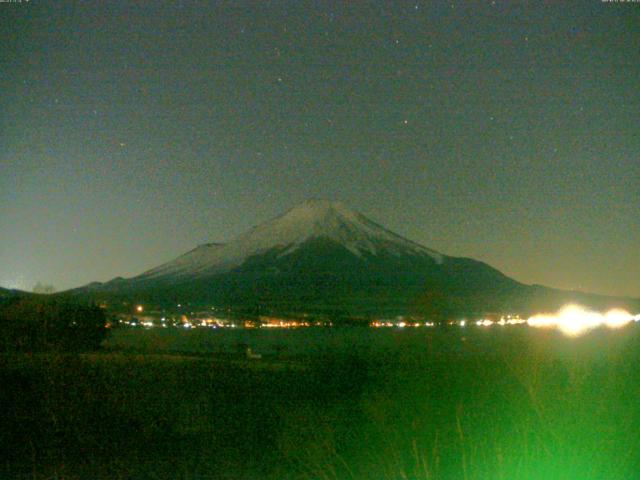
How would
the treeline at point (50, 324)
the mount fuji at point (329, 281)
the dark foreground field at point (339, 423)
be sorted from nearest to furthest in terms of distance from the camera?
the dark foreground field at point (339, 423), the treeline at point (50, 324), the mount fuji at point (329, 281)

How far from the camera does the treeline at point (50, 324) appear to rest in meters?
39.9

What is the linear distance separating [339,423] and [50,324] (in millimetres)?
29180

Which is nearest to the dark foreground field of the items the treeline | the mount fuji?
the treeline

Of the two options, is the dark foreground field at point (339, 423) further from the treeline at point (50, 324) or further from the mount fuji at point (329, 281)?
the mount fuji at point (329, 281)

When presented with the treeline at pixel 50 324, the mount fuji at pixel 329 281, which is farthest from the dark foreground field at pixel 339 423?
the mount fuji at pixel 329 281

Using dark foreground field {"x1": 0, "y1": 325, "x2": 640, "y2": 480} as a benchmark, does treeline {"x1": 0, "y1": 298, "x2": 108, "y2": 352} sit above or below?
above

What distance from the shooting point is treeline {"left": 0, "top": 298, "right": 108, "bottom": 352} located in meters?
39.9

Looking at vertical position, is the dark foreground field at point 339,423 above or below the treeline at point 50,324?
below

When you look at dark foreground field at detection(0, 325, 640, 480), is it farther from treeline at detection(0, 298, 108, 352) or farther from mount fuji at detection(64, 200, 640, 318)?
mount fuji at detection(64, 200, 640, 318)

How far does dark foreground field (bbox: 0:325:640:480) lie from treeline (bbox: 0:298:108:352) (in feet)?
56.3

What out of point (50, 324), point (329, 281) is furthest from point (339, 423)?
point (329, 281)

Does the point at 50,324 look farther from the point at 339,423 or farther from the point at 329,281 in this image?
the point at 329,281

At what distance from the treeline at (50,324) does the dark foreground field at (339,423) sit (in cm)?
1716

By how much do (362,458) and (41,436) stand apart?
5.11 meters
